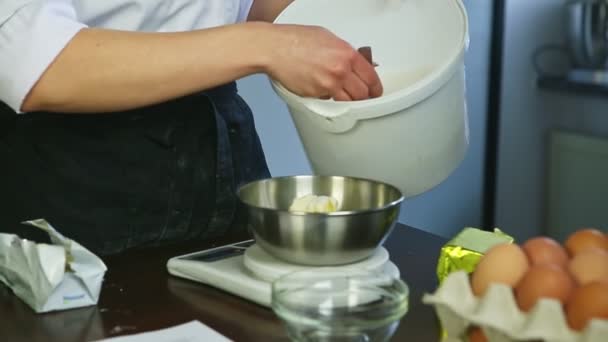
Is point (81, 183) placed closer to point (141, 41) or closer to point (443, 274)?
point (141, 41)

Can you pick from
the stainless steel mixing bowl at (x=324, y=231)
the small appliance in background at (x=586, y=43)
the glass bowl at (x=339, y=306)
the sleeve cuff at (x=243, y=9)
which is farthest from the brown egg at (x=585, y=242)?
the small appliance in background at (x=586, y=43)

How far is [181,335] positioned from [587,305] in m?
0.40

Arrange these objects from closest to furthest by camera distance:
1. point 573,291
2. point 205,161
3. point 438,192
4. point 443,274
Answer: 1. point 573,291
2. point 443,274
3. point 205,161
4. point 438,192

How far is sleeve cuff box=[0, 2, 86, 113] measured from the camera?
950 millimetres

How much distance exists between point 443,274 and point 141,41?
406mm

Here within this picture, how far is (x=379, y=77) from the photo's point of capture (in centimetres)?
115

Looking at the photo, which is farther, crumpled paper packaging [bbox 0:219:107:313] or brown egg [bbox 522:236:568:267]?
crumpled paper packaging [bbox 0:219:107:313]

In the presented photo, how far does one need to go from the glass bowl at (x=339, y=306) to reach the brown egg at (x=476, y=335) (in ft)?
0.27

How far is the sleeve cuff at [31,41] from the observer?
95cm

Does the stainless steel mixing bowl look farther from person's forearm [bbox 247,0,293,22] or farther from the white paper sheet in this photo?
person's forearm [bbox 247,0,293,22]

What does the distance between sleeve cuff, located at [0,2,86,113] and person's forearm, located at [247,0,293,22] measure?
1.61 ft

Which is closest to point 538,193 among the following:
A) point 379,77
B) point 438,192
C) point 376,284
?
point 438,192

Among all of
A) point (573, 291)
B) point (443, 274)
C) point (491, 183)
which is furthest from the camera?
point (491, 183)

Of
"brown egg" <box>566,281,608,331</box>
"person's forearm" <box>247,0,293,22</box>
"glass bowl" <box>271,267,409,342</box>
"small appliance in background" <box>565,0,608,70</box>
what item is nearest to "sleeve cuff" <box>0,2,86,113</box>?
"glass bowl" <box>271,267,409,342</box>
